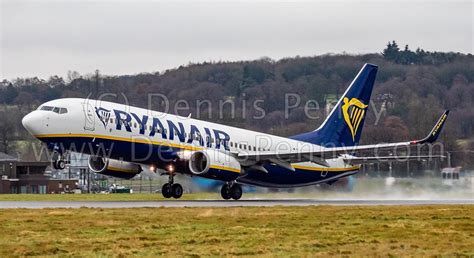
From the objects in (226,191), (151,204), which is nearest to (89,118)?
(151,204)

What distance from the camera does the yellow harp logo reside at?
59.3 m

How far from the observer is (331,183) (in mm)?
59875

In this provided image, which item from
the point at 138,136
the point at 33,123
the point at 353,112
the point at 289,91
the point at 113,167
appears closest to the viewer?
the point at 33,123

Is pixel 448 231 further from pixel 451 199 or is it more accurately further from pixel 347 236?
pixel 451 199

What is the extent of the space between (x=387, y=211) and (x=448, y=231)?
9539 mm

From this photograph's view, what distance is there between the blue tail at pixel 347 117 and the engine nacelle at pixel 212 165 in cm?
976

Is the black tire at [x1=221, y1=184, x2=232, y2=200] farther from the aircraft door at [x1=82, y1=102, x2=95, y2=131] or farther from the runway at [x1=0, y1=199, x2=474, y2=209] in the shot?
the aircraft door at [x1=82, y1=102, x2=95, y2=131]

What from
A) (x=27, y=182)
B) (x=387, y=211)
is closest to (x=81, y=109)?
(x=387, y=211)

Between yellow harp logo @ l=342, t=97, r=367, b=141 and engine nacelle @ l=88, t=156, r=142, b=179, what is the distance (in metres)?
14.4

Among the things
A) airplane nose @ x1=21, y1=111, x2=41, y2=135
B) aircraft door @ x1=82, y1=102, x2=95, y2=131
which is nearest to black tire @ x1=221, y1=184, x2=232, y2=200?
aircraft door @ x1=82, y1=102, x2=95, y2=131

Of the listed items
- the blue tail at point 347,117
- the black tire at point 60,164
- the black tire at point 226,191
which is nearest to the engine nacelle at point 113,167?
the black tire at point 226,191

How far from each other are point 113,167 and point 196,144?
4.62m

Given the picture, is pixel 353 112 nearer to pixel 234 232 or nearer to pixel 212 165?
pixel 212 165

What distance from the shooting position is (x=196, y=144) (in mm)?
50500
